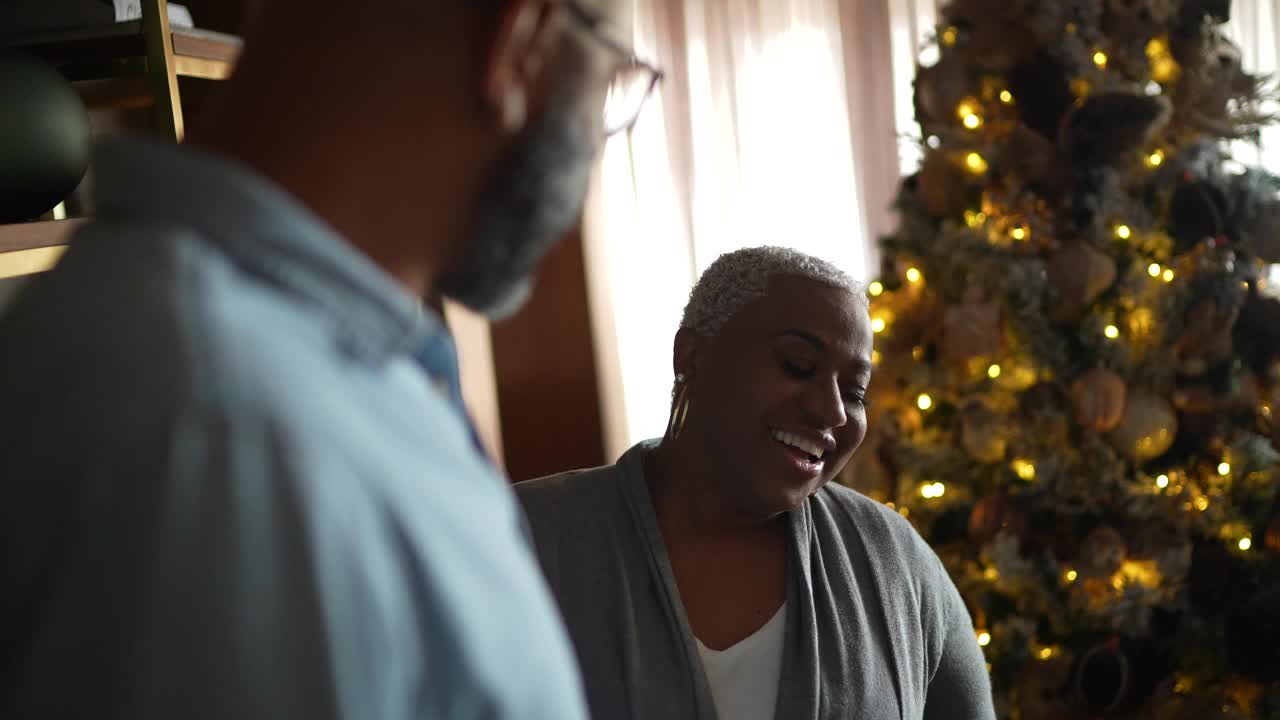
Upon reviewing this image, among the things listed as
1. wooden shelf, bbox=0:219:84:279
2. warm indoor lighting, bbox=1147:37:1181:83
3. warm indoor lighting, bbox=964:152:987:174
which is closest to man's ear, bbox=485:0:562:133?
wooden shelf, bbox=0:219:84:279

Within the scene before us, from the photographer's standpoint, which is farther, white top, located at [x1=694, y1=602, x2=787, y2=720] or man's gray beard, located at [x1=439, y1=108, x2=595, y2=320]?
white top, located at [x1=694, y1=602, x2=787, y2=720]

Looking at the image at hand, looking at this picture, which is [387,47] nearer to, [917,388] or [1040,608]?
→ [917,388]

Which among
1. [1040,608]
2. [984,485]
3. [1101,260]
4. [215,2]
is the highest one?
[215,2]

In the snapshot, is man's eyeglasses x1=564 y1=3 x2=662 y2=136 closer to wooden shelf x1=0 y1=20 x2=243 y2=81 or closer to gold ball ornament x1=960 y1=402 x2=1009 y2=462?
wooden shelf x1=0 y1=20 x2=243 y2=81

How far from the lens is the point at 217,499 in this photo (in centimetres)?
44

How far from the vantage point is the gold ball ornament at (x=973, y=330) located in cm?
250

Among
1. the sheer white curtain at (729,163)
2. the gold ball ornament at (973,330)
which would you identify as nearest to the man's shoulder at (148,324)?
the gold ball ornament at (973,330)

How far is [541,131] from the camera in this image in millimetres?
622

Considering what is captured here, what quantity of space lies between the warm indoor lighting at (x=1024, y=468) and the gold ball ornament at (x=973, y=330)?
0.27 metres

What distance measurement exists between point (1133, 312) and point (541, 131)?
2.24 m

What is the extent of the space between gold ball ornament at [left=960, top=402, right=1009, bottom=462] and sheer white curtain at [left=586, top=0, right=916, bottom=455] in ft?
3.80

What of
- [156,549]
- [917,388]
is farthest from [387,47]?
[917,388]

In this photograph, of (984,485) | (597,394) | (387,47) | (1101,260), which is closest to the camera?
(387,47)

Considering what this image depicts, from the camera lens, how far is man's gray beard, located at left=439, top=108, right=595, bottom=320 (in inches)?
24.5
